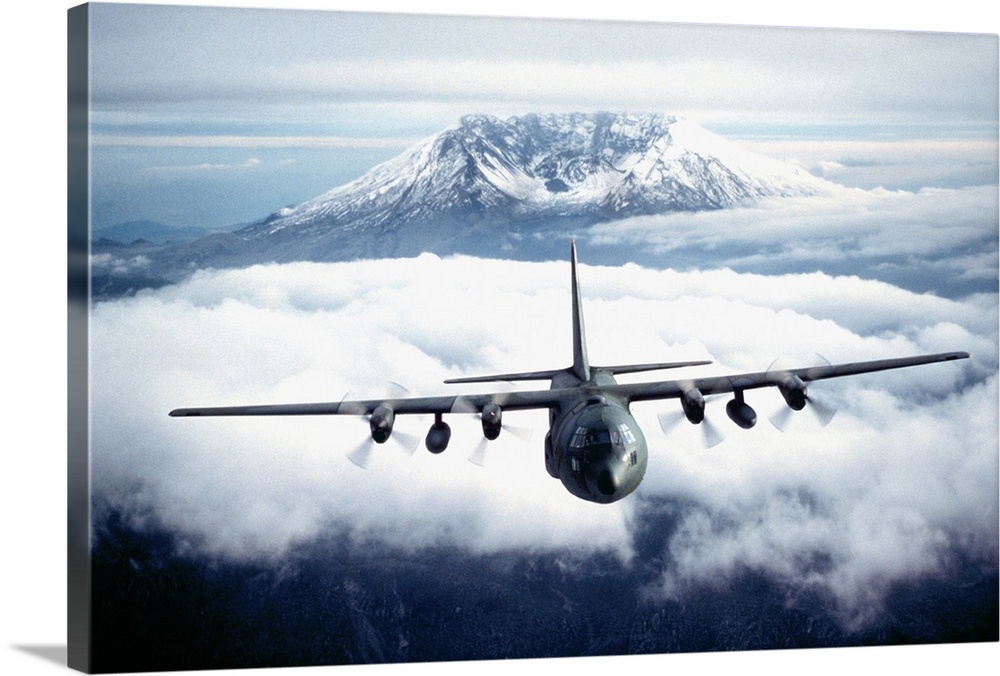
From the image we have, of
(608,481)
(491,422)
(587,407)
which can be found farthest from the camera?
(587,407)

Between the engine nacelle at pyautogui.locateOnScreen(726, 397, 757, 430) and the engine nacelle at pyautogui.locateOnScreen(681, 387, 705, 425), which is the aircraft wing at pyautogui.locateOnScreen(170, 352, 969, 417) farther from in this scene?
the engine nacelle at pyautogui.locateOnScreen(726, 397, 757, 430)

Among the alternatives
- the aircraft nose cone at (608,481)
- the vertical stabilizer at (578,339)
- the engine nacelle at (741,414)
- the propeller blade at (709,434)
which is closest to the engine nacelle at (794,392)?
the engine nacelle at (741,414)

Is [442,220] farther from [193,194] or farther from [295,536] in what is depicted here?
[295,536]

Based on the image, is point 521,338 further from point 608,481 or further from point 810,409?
point 810,409

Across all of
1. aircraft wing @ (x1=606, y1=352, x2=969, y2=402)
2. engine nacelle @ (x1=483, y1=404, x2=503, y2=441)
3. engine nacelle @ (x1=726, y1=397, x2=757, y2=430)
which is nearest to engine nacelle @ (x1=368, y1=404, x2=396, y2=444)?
engine nacelle @ (x1=483, y1=404, x2=503, y2=441)

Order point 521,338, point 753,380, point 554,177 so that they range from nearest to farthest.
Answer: point 753,380 < point 521,338 < point 554,177

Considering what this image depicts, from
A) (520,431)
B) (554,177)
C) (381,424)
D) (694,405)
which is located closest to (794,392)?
(694,405)

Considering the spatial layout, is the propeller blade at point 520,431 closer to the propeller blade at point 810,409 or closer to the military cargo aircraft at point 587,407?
the military cargo aircraft at point 587,407
